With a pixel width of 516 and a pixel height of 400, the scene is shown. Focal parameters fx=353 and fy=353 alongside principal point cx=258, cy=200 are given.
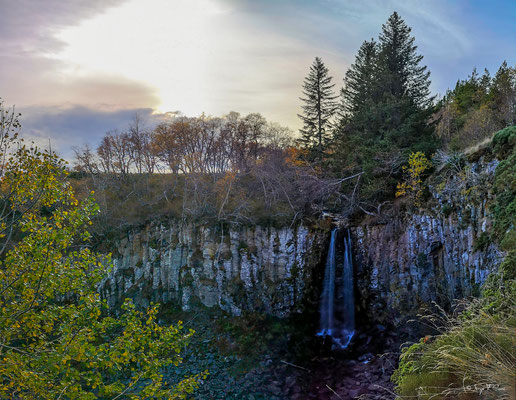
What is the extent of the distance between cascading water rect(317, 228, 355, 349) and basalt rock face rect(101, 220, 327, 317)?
831mm

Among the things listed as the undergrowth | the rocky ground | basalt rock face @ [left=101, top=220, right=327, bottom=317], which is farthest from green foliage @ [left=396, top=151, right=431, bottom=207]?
the undergrowth

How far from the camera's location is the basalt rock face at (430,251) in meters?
13.4

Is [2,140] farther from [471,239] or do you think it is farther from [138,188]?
[138,188]

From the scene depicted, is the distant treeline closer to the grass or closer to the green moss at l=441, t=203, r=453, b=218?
the green moss at l=441, t=203, r=453, b=218

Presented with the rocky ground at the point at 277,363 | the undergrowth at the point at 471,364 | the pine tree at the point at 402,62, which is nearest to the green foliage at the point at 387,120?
the pine tree at the point at 402,62

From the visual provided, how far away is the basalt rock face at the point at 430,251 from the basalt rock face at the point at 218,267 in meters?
2.96

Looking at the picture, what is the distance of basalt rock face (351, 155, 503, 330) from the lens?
44.0 ft

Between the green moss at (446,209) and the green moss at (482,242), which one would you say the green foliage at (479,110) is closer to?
the green moss at (446,209)

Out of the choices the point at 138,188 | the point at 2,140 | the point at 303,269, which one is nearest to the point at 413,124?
the point at 303,269

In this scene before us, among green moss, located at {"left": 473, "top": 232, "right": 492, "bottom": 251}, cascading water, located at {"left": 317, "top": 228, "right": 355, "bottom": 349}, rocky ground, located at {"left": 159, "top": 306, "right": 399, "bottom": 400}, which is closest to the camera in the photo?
green moss, located at {"left": 473, "top": 232, "right": 492, "bottom": 251}

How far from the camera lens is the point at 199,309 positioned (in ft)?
67.1

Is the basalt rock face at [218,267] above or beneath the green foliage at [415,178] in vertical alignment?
beneath

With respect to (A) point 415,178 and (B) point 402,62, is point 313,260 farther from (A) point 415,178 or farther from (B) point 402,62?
(B) point 402,62

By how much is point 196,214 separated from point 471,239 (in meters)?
15.1
